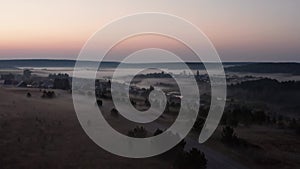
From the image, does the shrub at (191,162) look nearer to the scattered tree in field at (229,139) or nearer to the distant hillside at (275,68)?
the scattered tree in field at (229,139)

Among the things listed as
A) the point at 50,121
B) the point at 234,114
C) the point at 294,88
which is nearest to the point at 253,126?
the point at 234,114

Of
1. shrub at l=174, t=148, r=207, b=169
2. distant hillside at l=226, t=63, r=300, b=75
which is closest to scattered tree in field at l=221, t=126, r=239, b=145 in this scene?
shrub at l=174, t=148, r=207, b=169

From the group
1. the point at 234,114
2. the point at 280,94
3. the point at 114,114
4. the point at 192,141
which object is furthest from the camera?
the point at 280,94

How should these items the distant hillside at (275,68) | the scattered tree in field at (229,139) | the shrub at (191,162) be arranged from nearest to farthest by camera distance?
1. the shrub at (191,162)
2. the scattered tree in field at (229,139)
3. the distant hillside at (275,68)

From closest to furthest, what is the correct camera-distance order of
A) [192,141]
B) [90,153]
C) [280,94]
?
[90,153], [192,141], [280,94]

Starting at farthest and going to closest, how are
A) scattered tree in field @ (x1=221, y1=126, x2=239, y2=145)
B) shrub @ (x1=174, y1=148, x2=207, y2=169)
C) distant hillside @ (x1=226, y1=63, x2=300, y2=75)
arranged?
distant hillside @ (x1=226, y1=63, x2=300, y2=75)
scattered tree in field @ (x1=221, y1=126, x2=239, y2=145)
shrub @ (x1=174, y1=148, x2=207, y2=169)

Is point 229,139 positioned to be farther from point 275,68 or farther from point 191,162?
point 275,68

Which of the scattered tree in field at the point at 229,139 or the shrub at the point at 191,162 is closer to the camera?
the shrub at the point at 191,162

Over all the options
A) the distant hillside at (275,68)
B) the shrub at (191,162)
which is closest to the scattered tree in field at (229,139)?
the shrub at (191,162)

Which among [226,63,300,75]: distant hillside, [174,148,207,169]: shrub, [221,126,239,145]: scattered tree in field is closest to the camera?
[174,148,207,169]: shrub

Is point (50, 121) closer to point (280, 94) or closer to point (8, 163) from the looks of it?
point (8, 163)

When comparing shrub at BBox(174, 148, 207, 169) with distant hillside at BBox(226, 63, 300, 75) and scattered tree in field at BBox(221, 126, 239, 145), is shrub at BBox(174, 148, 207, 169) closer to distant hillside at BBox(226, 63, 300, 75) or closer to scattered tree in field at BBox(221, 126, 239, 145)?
scattered tree in field at BBox(221, 126, 239, 145)
